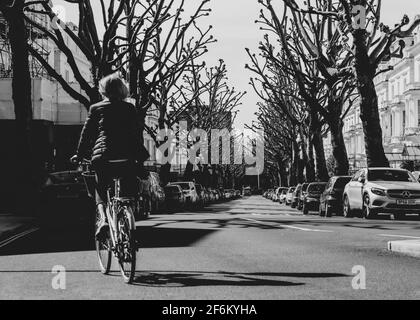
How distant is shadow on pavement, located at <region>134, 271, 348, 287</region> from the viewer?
7055mm

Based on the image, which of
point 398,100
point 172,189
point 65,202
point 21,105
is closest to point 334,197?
point 21,105

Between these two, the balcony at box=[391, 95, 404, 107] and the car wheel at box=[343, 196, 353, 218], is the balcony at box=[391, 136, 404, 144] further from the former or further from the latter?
the car wheel at box=[343, 196, 353, 218]

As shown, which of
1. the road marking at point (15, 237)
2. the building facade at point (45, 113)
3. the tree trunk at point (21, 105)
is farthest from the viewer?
the building facade at point (45, 113)

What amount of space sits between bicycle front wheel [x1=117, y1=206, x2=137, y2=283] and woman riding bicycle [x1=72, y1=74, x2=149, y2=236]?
268 millimetres

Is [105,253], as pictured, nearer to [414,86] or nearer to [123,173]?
Answer: [123,173]

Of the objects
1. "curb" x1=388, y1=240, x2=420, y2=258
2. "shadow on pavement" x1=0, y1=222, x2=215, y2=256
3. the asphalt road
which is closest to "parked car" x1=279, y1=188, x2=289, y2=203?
"shadow on pavement" x1=0, y1=222, x2=215, y2=256

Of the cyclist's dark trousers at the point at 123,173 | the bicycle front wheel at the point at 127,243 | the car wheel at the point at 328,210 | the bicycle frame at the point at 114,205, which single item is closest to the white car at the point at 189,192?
the car wheel at the point at 328,210

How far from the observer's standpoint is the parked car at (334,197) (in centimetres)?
2656

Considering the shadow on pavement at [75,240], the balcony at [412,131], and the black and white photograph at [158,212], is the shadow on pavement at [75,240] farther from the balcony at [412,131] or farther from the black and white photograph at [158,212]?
the balcony at [412,131]

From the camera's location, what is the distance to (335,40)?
117ft

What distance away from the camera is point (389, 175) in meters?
23.4

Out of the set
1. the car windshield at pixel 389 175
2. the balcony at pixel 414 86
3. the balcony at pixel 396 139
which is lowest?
the car windshield at pixel 389 175

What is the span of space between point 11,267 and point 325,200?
19398 millimetres
